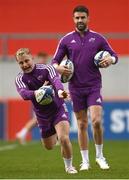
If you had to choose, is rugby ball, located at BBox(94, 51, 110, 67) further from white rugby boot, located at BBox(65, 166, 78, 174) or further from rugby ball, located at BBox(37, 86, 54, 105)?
white rugby boot, located at BBox(65, 166, 78, 174)

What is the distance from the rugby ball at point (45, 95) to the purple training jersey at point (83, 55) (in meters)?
1.09

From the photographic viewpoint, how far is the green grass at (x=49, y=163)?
10631mm

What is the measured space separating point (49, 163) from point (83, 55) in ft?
7.58

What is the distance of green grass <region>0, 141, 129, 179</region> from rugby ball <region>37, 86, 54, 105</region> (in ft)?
3.33

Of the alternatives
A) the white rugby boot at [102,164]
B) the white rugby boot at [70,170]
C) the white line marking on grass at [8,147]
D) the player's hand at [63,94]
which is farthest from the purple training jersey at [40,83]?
the white line marking on grass at [8,147]

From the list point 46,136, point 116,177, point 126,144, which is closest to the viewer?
point 116,177

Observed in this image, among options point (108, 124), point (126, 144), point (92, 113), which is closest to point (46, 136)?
point (92, 113)

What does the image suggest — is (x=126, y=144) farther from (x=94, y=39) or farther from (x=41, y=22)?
(x=41, y=22)

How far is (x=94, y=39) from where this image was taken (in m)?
11.8

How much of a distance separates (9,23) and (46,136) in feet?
64.8

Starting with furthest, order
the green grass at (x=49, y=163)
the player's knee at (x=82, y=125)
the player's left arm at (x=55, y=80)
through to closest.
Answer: the player's knee at (x=82, y=125) < the green grass at (x=49, y=163) < the player's left arm at (x=55, y=80)

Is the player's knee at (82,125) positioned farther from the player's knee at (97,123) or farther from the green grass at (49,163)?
the green grass at (49,163)

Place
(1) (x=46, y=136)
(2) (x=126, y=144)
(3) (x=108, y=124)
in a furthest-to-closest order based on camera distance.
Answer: (3) (x=108, y=124), (2) (x=126, y=144), (1) (x=46, y=136)

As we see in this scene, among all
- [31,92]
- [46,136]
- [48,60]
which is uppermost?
[31,92]
